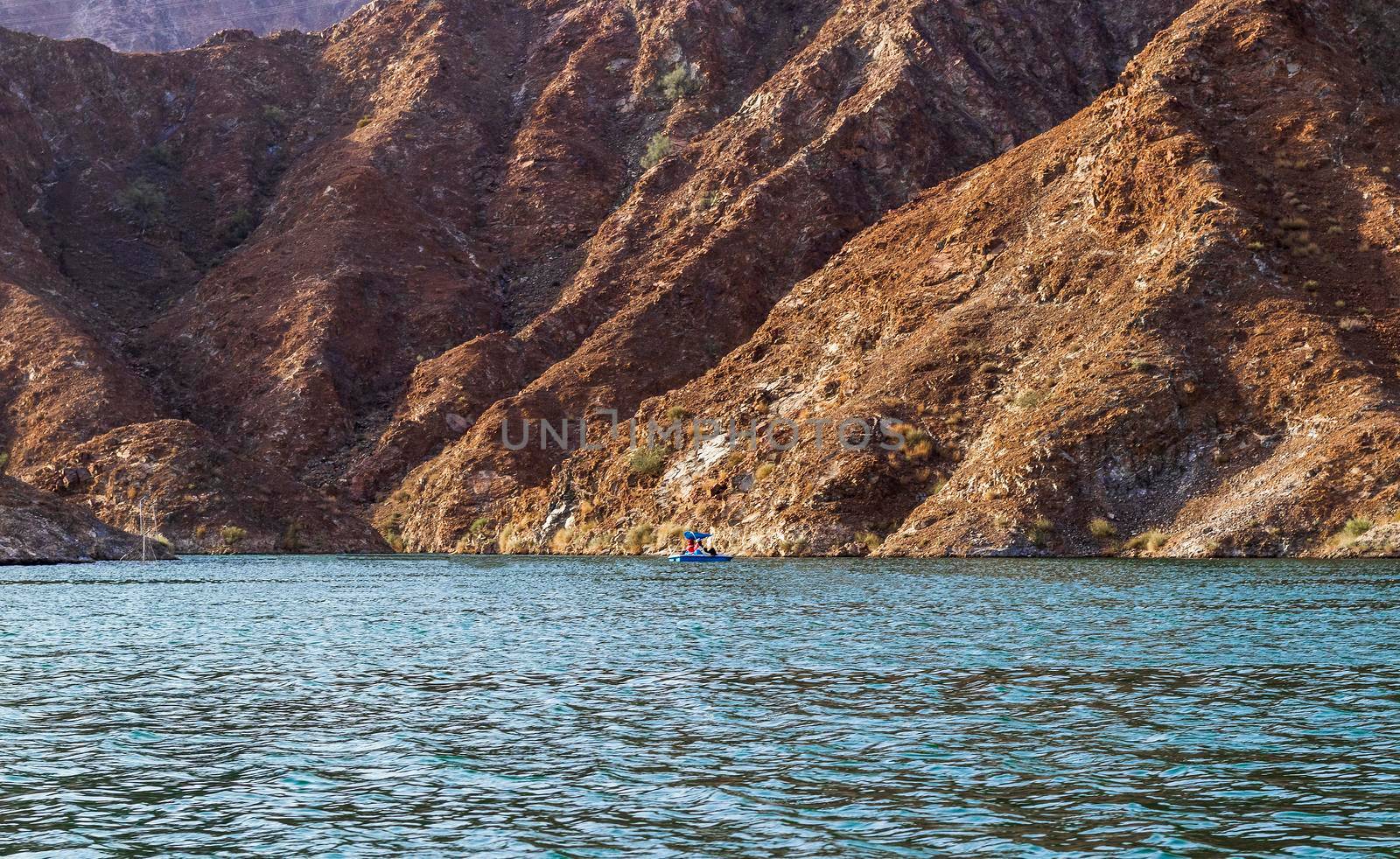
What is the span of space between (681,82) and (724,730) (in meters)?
138

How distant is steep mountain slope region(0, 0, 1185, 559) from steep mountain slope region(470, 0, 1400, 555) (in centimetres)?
1411

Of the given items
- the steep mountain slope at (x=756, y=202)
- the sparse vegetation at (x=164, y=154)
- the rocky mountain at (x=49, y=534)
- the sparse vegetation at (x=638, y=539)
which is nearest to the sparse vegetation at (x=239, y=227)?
the sparse vegetation at (x=164, y=154)

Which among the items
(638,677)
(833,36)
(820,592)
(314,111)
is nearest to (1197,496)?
(820,592)

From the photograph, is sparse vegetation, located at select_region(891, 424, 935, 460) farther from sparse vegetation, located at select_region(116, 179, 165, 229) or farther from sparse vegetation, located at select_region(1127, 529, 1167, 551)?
sparse vegetation, located at select_region(116, 179, 165, 229)


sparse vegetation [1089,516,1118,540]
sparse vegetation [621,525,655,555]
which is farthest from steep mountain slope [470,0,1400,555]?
sparse vegetation [621,525,655,555]

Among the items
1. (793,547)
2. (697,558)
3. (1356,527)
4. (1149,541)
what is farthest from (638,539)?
(1356,527)

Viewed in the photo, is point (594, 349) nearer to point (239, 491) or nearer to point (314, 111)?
point (239, 491)

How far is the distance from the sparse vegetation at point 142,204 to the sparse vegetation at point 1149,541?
113560mm

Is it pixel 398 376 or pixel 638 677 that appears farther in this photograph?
pixel 398 376

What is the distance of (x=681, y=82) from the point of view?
153375 mm

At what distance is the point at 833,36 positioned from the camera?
5463 inches

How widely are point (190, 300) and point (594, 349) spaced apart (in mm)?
46730

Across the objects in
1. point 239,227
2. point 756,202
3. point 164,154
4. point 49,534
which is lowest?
point 49,534

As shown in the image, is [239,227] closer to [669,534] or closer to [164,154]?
[164,154]
